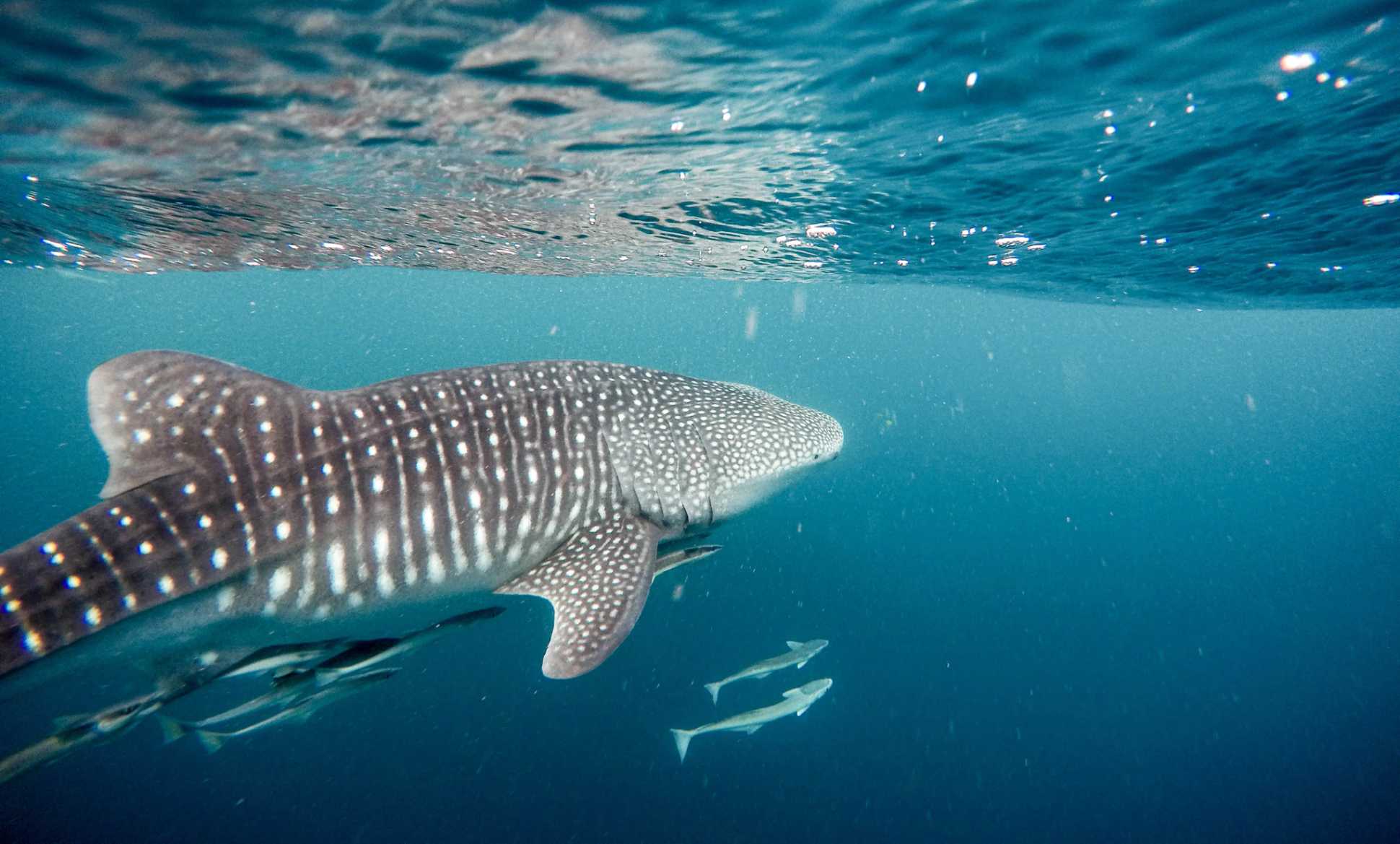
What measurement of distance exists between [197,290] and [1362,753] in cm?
9617

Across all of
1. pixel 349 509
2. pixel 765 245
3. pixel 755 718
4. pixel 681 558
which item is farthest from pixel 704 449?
pixel 765 245

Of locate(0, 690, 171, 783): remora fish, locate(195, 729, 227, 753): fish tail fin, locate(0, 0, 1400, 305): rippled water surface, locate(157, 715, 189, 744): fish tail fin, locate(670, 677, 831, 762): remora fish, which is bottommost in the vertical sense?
locate(670, 677, 831, 762): remora fish

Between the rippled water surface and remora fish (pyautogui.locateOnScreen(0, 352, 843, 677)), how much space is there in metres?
3.65

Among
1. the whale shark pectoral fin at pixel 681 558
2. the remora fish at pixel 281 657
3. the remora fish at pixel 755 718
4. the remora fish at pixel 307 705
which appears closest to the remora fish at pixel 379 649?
the remora fish at pixel 281 657

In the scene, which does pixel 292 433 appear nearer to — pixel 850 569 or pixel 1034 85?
pixel 1034 85

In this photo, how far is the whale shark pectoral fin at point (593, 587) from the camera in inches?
169

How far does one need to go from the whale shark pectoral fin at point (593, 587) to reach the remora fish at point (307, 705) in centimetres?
130

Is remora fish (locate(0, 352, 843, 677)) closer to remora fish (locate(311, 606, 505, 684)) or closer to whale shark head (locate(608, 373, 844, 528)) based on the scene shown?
whale shark head (locate(608, 373, 844, 528))

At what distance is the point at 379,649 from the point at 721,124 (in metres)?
7.52

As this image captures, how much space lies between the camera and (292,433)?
14.1ft

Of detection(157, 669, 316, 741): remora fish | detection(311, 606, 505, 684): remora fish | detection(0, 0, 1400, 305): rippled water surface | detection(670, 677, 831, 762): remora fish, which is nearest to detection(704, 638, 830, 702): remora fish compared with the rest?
detection(670, 677, 831, 762): remora fish

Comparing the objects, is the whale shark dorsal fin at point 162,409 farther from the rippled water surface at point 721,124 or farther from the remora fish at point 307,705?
the rippled water surface at point 721,124

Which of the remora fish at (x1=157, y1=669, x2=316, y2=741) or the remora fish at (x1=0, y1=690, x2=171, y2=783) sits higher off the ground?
the remora fish at (x1=0, y1=690, x2=171, y2=783)

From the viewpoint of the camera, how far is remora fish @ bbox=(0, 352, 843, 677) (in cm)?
356
